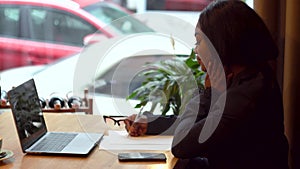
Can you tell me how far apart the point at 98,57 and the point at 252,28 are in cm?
116

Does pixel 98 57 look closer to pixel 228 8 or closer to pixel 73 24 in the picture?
pixel 73 24

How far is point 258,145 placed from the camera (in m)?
1.48

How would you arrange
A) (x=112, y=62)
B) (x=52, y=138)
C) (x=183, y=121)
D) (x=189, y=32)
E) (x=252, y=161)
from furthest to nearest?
1. (x=112, y=62)
2. (x=189, y=32)
3. (x=52, y=138)
4. (x=183, y=121)
5. (x=252, y=161)

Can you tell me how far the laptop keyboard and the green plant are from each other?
1.74 ft

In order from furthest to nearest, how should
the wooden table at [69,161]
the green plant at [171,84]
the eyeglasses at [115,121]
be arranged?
the green plant at [171,84] → the eyeglasses at [115,121] → the wooden table at [69,161]

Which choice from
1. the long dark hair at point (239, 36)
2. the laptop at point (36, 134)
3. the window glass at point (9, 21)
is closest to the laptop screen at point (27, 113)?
the laptop at point (36, 134)

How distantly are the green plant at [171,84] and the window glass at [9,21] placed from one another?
2.96 feet

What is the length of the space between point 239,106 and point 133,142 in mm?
500

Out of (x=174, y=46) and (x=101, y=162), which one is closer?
(x=101, y=162)

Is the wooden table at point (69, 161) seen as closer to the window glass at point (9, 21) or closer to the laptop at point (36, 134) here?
the laptop at point (36, 134)

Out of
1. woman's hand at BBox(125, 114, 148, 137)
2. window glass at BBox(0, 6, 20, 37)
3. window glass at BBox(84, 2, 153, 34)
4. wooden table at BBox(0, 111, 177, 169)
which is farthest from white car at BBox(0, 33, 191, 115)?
wooden table at BBox(0, 111, 177, 169)

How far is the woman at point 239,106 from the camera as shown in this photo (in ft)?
4.73

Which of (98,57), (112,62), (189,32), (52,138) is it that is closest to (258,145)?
(52,138)

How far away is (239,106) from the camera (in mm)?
1430
